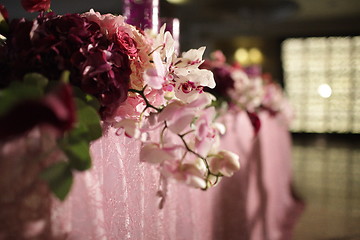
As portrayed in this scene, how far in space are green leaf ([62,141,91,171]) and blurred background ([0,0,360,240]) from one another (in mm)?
5047

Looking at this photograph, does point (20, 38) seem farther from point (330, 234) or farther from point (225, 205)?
point (330, 234)

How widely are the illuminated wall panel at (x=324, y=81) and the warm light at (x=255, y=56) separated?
2.05ft

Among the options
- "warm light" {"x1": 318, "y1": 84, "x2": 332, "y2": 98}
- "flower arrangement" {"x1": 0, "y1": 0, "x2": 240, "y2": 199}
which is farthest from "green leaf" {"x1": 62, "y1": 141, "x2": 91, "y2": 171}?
"warm light" {"x1": 318, "y1": 84, "x2": 332, "y2": 98}

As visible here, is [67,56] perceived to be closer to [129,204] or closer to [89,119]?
[89,119]

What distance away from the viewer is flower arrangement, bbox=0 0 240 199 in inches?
24.6

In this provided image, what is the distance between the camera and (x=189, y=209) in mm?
1380

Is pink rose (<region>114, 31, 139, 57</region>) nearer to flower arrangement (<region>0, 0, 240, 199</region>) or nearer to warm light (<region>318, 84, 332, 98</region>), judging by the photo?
flower arrangement (<region>0, 0, 240, 199</region>)

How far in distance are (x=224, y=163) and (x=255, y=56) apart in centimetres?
1076

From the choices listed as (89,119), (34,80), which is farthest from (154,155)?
(34,80)

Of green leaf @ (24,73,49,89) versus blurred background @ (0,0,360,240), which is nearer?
green leaf @ (24,73,49,89)

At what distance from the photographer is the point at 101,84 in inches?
29.7

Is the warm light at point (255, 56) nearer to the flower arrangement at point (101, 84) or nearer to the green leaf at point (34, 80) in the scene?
the flower arrangement at point (101, 84)

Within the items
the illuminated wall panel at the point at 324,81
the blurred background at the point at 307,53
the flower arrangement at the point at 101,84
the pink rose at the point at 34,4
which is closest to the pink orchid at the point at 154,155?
the flower arrangement at the point at 101,84

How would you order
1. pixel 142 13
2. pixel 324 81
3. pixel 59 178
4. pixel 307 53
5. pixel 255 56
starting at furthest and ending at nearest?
pixel 324 81 < pixel 307 53 < pixel 255 56 < pixel 142 13 < pixel 59 178
